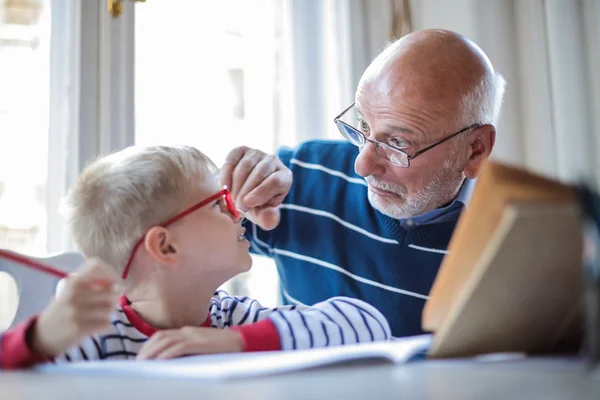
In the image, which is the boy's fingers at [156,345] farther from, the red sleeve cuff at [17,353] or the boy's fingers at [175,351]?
the red sleeve cuff at [17,353]

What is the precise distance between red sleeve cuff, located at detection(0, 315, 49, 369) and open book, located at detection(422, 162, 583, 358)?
45 cm

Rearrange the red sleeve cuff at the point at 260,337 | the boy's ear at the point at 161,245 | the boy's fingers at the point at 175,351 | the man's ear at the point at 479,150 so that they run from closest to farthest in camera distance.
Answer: the boy's fingers at the point at 175,351
the red sleeve cuff at the point at 260,337
the boy's ear at the point at 161,245
the man's ear at the point at 479,150

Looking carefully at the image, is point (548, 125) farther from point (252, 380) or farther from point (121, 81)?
point (252, 380)

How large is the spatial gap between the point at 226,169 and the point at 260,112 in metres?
0.96

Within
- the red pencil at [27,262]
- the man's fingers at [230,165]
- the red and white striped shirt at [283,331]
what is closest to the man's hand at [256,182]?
the man's fingers at [230,165]

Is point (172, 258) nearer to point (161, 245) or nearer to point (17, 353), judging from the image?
point (161, 245)

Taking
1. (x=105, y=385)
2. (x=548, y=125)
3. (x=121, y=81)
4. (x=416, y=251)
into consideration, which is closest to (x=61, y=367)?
(x=105, y=385)

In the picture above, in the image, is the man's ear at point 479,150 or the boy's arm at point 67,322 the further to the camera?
the man's ear at point 479,150

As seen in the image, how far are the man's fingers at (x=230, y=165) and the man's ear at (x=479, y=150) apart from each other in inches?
22.7

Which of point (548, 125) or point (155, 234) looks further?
point (548, 125)

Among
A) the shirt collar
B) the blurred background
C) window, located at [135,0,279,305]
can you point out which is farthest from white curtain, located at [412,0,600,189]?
the shirt collar

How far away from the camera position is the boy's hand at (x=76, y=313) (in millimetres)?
778

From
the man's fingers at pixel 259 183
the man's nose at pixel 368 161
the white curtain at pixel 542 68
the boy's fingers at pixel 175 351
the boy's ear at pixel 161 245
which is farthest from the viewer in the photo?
the white curtain at pixel 542 68

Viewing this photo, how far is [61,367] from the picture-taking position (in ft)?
2.48
